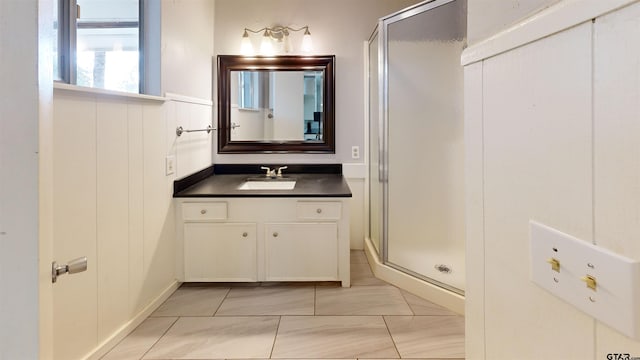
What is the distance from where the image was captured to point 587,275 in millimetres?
462

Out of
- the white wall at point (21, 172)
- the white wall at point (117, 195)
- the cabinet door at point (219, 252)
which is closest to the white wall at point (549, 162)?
the white wall at point (21, 172)

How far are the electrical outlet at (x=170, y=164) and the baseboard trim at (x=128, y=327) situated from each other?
700 millimetres

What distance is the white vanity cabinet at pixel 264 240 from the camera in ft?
8.87

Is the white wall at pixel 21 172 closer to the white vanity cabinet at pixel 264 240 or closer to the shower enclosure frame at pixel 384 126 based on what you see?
the white vanity cabinet at pixel 264 240

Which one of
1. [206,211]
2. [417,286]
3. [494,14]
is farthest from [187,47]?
[494,14]

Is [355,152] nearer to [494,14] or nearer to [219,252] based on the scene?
[219,252]

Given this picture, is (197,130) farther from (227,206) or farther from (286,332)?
(286,332)

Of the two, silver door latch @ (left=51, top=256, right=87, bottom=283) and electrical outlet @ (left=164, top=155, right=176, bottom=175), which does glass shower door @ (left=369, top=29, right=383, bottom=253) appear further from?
silver door latch @ (left=51, top=256, right=87, bottom=283)

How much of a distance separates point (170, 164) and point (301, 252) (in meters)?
0.97

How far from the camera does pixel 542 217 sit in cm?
55

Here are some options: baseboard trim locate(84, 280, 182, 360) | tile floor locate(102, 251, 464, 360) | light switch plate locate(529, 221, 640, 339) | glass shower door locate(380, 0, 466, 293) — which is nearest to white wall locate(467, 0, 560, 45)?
light switch plate locate(529, 221, 640, 339)

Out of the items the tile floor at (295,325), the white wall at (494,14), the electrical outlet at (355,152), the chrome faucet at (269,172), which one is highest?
the white wall at (494,14)

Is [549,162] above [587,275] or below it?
above

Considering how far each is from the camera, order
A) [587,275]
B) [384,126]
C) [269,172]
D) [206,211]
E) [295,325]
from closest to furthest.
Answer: [587,275] < [295,325] < [206,211] < [384,126] < [269,172]
